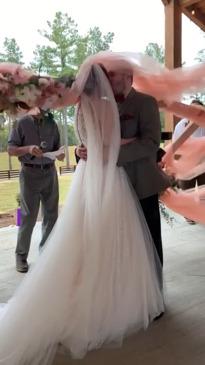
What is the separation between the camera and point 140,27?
4555mm

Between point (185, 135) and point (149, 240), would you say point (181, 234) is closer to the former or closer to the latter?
point (185, 135)

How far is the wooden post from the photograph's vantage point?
490 cm

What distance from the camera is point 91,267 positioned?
1965mm

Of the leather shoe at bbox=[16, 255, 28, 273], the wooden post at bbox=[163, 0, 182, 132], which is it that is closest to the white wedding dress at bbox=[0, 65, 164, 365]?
the leather shoe at bbox=[16, 255, 28, 273]

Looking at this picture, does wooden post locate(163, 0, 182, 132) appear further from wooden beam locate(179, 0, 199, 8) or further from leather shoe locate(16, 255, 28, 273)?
leather shoe locate(16, 255, 28, 273)

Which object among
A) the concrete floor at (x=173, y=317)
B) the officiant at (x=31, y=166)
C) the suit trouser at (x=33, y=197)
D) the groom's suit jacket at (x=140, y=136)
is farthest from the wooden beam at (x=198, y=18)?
the groom's suit jacket at (x=140, y=136)

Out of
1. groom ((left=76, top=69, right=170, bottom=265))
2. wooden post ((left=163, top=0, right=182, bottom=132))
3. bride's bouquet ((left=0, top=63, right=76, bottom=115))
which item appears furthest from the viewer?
wooden post ((left=163, top=0, right=182, bottom=132))

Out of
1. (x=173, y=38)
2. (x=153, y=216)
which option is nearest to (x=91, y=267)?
(x=153, y=216)

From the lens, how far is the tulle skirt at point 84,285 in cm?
188

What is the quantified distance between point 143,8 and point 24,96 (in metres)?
3.41

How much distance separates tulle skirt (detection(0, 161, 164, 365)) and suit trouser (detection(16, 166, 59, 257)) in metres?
→ 1.10

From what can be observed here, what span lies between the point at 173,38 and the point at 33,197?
293 cm

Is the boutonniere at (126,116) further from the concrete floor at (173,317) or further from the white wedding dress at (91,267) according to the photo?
the concrete floor at (173,317)

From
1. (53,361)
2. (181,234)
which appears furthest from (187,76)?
(181,234)
